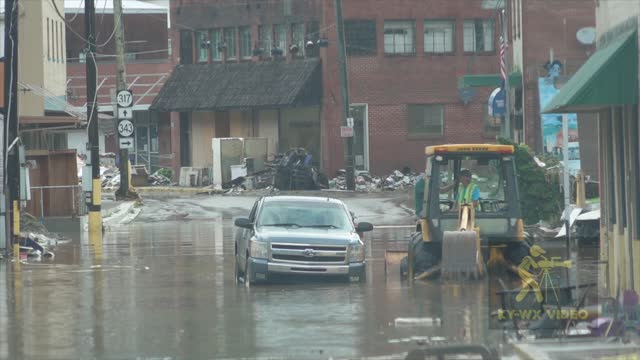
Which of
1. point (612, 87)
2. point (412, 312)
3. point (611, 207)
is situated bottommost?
point (412, 312)

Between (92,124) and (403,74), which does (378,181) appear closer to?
(403,74)

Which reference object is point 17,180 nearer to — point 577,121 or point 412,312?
point 412,312

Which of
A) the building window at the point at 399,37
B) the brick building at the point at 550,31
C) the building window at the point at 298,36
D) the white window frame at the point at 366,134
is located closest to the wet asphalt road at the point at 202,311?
the brick building at the point at 550,31

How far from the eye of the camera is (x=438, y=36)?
6269 cm

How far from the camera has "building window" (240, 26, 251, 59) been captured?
66688mm

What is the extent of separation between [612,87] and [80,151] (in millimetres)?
63452

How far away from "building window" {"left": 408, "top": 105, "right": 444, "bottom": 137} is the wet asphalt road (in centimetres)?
3346

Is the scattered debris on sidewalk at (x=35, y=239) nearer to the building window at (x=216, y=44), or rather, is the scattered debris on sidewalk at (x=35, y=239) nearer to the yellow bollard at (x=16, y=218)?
the yellow bollard at (x=16, y=218)

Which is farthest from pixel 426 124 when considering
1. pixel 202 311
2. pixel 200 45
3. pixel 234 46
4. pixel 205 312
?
pixel 205 312

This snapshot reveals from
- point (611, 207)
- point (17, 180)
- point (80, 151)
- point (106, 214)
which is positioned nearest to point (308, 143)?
point (80, 151)

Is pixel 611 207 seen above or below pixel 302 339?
above

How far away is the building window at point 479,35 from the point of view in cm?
6269

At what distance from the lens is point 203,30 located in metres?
68.6

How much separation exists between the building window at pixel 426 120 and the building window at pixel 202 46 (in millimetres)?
11850
